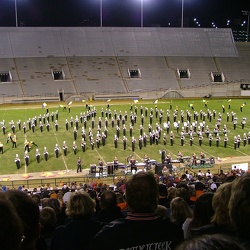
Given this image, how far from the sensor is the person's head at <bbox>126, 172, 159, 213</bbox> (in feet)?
7.72

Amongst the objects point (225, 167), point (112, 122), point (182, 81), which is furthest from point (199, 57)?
point (225, 167)

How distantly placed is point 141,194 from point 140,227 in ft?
0.66

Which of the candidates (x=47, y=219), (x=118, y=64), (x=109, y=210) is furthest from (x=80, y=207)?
(x=118, y=64)

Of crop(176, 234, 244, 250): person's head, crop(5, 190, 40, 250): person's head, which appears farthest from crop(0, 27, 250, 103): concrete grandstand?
crop(176, 234, 244, 250): person's head

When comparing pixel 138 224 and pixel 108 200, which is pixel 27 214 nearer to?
pixel 138 224

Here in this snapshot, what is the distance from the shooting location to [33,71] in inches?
1569

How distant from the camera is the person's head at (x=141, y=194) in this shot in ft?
7.72

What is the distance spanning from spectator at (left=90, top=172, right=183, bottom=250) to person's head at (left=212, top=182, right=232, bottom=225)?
310 mm

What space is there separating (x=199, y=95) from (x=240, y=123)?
16158mm

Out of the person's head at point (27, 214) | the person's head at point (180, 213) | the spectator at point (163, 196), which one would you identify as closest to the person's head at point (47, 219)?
the person's head at point (180, 213)

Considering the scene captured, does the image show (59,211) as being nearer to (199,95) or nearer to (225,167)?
(225,167)

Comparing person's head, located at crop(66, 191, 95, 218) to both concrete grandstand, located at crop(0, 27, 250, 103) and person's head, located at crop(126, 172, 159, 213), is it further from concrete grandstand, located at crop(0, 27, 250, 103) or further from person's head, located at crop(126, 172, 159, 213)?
concrete grandstand, located at crop(0, 27, 250, 103)

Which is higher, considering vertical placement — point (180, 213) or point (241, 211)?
point (241, 211)

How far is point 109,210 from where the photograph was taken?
3.67 metres
